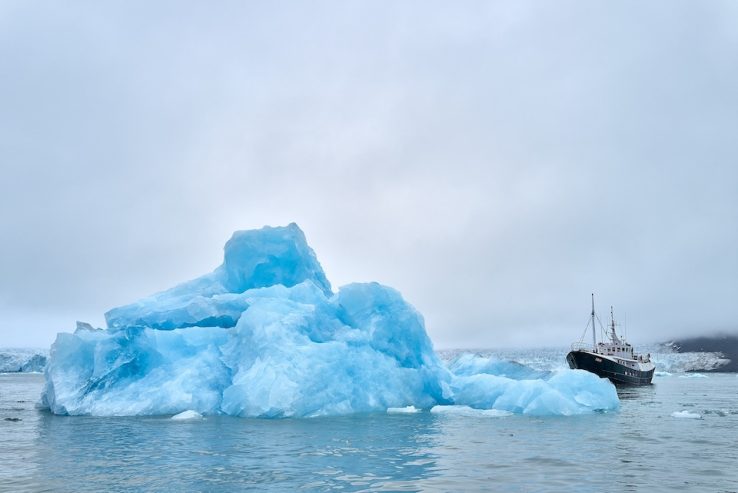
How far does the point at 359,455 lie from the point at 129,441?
5.67 m

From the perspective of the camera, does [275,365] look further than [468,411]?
No

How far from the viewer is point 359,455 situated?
1150cm

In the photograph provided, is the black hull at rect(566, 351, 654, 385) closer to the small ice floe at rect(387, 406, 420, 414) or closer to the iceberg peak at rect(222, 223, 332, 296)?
the iceberg peak at rect(222, 223, 332, 296)

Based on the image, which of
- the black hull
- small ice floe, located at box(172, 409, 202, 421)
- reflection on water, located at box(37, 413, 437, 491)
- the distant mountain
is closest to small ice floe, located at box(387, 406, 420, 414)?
reflection on water, located at box(37, 413, 437, 491)

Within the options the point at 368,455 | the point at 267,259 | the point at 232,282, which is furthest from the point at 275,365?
the point at 232,282

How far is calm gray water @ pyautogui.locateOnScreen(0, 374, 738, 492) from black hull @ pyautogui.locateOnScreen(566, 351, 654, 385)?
1169 inches

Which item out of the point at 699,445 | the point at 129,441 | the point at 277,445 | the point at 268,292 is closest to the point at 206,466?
the point at 277,445

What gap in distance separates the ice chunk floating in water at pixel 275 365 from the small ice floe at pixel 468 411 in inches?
25.5

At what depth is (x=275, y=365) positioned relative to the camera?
60.5 ft

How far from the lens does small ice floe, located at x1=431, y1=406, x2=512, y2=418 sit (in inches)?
790

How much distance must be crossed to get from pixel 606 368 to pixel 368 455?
4074 cm

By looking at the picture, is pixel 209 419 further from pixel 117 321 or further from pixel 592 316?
pixel 592 316

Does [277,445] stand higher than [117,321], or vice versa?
[117,321]

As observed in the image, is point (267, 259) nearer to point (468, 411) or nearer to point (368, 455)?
point (468, 411)
